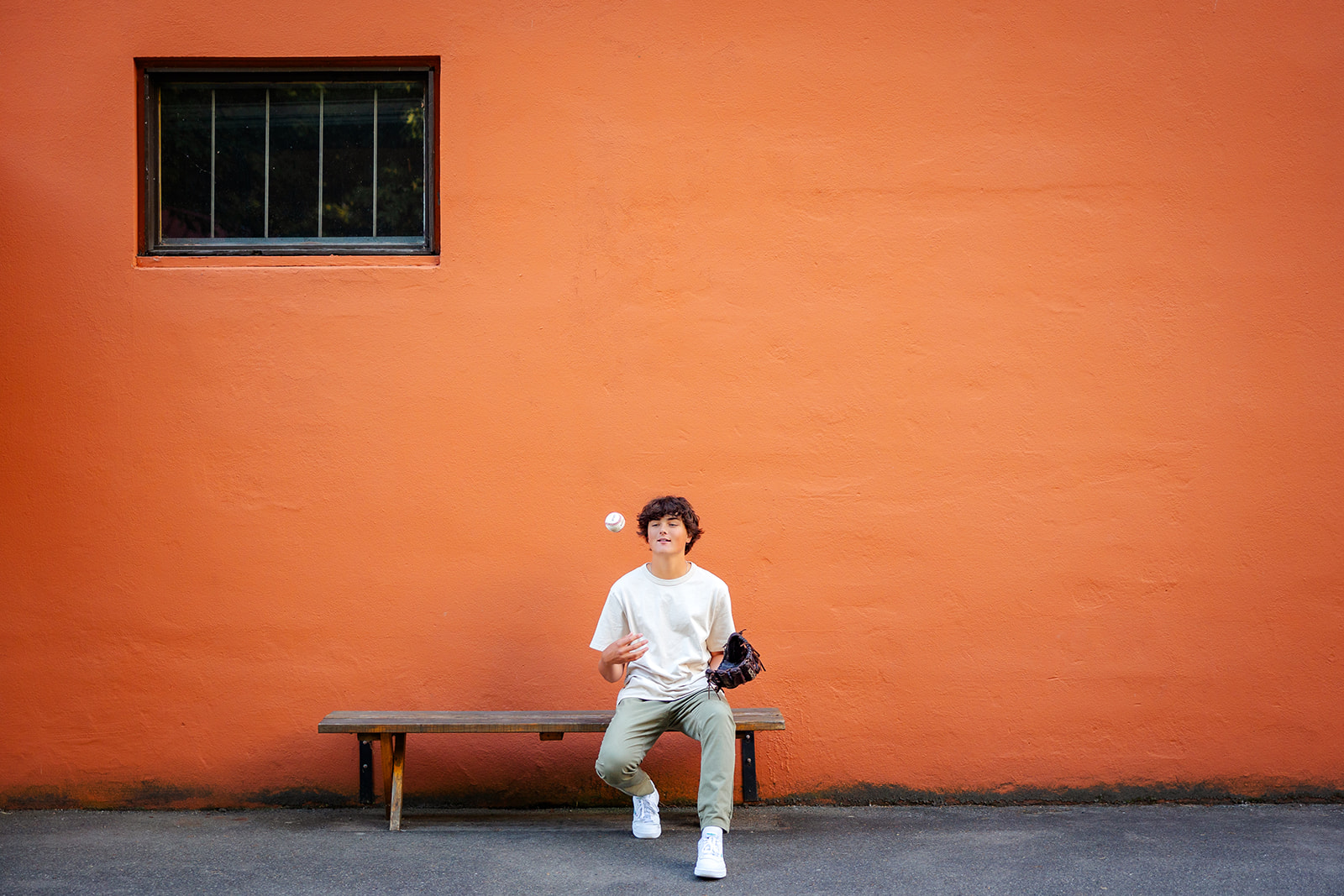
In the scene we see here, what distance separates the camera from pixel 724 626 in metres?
4.25

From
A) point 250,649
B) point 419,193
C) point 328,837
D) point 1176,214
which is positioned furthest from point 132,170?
point 1176,214

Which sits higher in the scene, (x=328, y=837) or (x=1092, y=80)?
(x=1092, y=80)

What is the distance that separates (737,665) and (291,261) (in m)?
2.82

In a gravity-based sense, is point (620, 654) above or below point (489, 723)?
above

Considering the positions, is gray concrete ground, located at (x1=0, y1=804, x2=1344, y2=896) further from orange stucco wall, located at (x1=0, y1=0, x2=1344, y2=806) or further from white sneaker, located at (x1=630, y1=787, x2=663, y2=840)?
orange stucco wall, located at (x1=0, y1=0, x2=1344, y2=806)

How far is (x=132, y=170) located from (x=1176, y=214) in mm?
4886

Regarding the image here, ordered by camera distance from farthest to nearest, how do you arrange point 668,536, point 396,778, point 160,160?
point 160,160 < point 396,778 < point 668,536

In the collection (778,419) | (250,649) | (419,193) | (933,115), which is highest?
(933,115)

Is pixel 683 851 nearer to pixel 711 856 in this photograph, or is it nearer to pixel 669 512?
pixel 711 856

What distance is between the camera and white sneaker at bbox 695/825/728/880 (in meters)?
3.71

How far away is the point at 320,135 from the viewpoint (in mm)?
4871

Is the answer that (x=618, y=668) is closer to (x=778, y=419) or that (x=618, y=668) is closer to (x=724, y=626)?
(x=724, y=626)

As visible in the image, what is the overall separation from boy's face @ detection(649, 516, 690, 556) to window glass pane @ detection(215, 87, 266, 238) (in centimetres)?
253

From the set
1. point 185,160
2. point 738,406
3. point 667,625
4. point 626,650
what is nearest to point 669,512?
point 667,625
